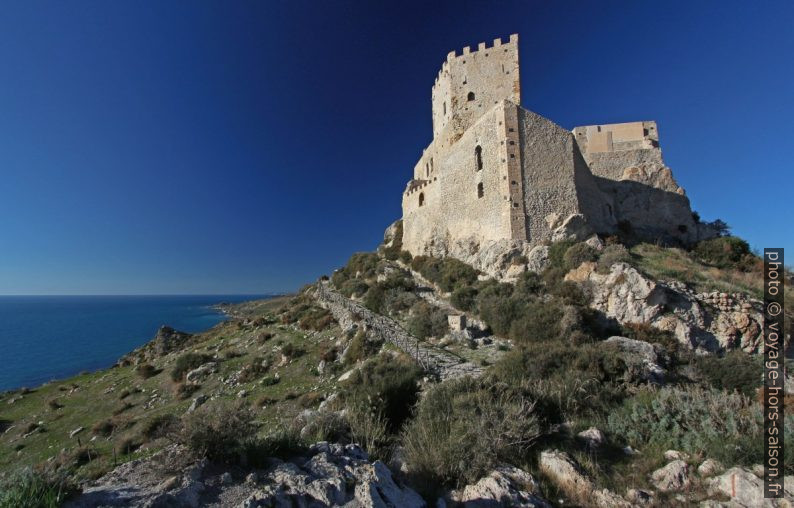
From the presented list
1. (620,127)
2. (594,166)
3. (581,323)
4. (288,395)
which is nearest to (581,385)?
(581,323)

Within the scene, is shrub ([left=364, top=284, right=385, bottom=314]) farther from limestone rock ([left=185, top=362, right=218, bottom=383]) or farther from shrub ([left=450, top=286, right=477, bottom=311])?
limestone rock ([left=185, top=362, right=218, bottom=383])

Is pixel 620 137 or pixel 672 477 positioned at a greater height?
pixel 620 137

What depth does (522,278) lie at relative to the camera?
47.2ft

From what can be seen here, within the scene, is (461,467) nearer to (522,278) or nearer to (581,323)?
(581,323)

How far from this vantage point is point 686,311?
1077 centimetres

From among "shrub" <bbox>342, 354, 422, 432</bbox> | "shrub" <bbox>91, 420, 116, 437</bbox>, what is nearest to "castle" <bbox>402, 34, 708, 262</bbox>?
"shrub" <bbox>342, 354, 422, 432</bbox>

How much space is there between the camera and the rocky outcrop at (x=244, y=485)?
2695 millimetres

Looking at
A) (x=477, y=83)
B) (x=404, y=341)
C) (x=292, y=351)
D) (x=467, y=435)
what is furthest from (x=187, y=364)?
(x=477, y=83)

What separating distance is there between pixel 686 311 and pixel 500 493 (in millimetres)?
11497

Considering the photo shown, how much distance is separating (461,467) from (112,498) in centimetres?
336

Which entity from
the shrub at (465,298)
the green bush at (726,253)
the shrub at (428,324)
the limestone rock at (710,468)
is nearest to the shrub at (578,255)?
the shrub at (465,298)

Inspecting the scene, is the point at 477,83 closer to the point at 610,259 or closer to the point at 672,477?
the point at 610,259

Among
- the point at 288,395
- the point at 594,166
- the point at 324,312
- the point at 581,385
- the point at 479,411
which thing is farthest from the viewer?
the point at 594,166

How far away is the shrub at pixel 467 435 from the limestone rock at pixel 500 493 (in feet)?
0.73
